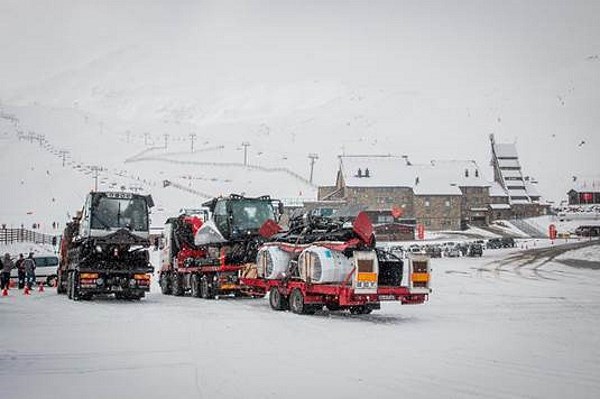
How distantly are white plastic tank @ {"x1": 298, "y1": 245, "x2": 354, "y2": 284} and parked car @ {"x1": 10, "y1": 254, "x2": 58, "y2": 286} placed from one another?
22773mm

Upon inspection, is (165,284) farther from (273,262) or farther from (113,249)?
(273,262)

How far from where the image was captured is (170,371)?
10.2 meters

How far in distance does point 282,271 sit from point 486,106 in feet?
602

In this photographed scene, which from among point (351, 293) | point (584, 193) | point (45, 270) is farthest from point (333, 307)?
point (584, 193)

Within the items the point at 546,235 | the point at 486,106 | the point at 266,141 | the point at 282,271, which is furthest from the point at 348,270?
the point at 486,106

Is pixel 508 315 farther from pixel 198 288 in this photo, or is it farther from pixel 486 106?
pixel 486 106

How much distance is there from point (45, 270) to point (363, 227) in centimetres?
2428

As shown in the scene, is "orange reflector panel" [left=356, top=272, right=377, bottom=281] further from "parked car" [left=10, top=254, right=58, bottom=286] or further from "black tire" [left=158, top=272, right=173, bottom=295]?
"parked car" [left=10, top=254, right=58, bottom=286]

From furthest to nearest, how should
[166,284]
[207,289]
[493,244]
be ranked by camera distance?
[493,244] → [166,284] → [207,289]

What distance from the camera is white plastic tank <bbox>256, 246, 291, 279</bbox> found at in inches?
771

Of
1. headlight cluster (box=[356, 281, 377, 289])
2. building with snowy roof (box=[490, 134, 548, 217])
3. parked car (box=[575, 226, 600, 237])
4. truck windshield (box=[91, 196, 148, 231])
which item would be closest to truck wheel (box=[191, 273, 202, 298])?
truck windshield (box=[91, 196, 148, 231])

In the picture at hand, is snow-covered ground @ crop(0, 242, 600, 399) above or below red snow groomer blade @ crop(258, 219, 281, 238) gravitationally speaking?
below

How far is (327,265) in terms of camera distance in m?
17.0

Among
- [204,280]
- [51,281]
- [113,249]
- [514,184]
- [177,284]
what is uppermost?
Answer: [514,184]
